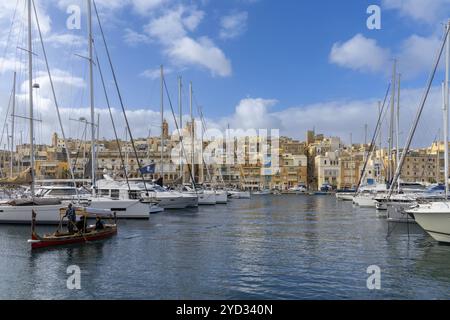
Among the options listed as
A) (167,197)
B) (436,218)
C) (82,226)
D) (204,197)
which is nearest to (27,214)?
(82,226)

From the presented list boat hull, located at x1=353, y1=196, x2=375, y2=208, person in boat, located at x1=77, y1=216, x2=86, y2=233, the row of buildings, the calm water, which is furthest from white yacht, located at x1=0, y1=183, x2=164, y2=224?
the row of buildings

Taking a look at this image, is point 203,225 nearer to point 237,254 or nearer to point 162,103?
point 237,254

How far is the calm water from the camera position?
582 inches

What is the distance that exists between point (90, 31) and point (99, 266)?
23174mm

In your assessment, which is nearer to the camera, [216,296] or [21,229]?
[216,296]

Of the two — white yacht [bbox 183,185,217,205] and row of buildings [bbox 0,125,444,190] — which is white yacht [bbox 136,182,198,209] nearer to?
white yacht [bbox 183,185,217,205]

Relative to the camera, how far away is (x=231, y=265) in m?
18.8

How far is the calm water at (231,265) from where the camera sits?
582 inches

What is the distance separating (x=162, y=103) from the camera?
5394cm

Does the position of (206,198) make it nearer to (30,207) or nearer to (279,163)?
(30,207)

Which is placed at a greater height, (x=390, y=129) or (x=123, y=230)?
(x=390, y=129)
